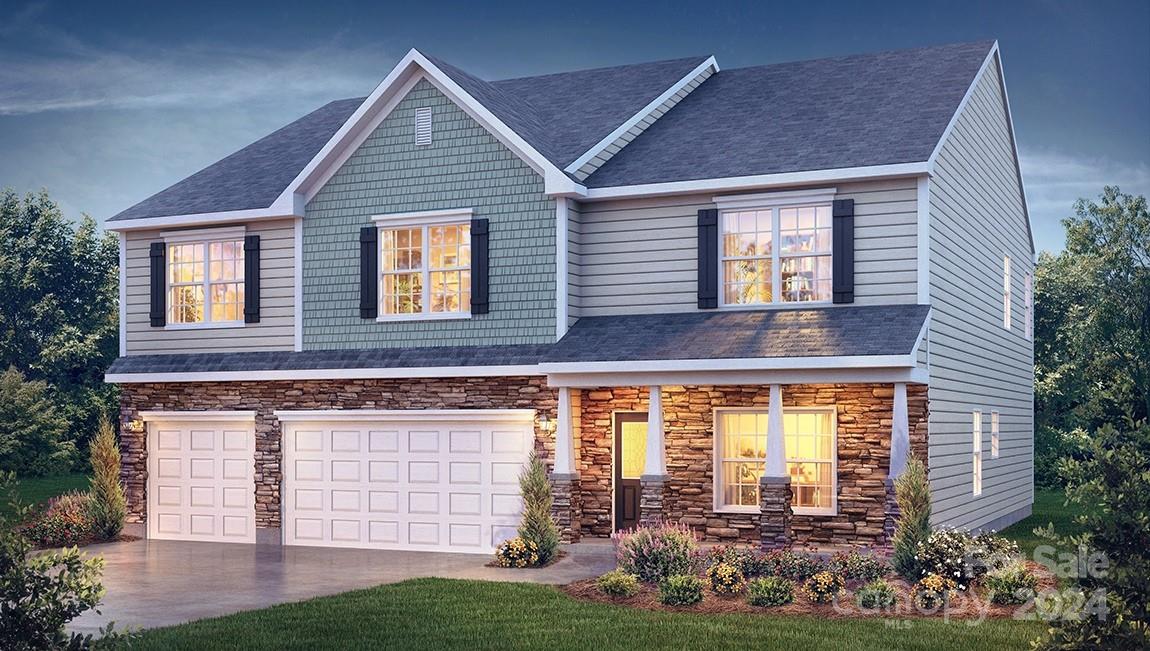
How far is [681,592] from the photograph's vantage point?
1471 centimetres

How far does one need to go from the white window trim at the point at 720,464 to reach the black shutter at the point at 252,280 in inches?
332

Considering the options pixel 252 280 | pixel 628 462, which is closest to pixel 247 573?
pixel 628 462

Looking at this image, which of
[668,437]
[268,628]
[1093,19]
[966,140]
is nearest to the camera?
[268,628]

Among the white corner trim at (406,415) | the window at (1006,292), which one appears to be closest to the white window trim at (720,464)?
the white corner trim at (406,415)

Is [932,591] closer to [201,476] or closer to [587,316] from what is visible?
[587,316]

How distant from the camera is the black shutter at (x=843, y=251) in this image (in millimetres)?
19562

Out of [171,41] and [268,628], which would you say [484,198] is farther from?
[171,41]

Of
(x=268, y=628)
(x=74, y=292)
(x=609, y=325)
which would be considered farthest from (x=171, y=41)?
(x=268, y=628)

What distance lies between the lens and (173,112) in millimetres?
53406

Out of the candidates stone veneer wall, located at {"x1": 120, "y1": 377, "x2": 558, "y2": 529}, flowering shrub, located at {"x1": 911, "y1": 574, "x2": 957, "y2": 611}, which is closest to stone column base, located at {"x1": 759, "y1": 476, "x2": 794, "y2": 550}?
flowering shrub, located at {"x1": 911, "y1": 574, "x2": 957, "y2": 611}

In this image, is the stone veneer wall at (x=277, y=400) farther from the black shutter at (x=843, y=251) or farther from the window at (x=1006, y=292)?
the window at (x=1006, y=292)

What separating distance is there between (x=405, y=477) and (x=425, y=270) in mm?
3453

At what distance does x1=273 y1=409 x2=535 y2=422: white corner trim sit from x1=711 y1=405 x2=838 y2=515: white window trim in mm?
2911

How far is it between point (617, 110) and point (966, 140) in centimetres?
614
